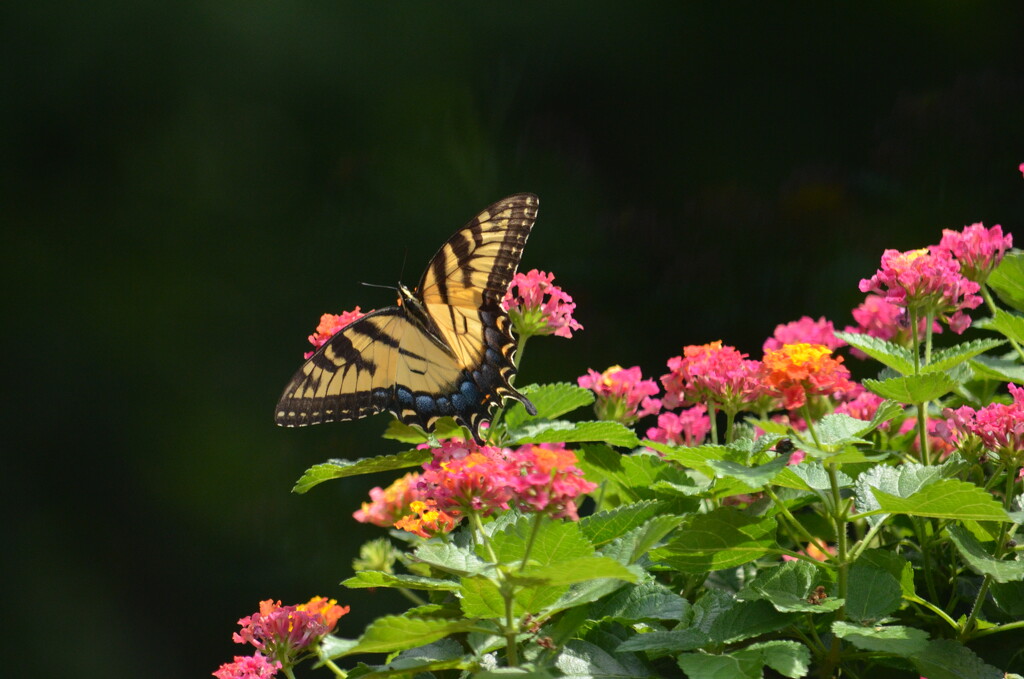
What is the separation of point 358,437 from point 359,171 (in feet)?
2.31

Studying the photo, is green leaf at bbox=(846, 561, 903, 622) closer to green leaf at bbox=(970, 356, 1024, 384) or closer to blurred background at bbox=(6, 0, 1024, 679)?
green leaf at bbox=(970, 356, 1024, 384)

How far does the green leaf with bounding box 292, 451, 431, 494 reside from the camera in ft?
3.26

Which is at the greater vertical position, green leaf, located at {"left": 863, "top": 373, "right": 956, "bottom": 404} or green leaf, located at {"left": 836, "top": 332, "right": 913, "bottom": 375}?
green leaf, located at {"left": 836, "top": 332, "right": 913, "bottom": 375}

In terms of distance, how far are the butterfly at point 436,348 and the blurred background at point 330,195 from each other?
89 centimetres

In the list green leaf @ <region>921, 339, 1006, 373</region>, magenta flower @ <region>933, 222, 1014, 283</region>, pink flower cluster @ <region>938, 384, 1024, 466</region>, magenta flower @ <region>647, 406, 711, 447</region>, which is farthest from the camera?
magenta flower @ <region>647, 406, 711, 447</region>

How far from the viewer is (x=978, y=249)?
1.14 m

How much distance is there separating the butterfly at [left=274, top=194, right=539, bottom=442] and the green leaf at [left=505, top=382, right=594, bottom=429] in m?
0.03

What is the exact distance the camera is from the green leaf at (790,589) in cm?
83

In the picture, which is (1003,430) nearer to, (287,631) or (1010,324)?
(1010,324)

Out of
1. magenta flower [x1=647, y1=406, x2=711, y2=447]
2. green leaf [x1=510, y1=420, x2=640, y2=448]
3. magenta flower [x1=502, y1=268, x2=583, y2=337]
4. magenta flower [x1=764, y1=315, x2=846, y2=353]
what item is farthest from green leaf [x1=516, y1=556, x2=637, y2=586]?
magenta flower [x1=764, y1=315, x2=846, y2=353]

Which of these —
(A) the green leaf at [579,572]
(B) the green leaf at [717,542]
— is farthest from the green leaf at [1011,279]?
(A) the green leaf at [579,572]

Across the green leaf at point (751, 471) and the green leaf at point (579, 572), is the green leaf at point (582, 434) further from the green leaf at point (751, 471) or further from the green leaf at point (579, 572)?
the green leaf at point (579, 572)

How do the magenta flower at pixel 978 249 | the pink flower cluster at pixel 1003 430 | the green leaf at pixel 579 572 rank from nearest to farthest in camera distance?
the green leaf at pixel 579 572 → the pink flower cluster at pixel 1003 430 → the magenta flower at pixel 978 249

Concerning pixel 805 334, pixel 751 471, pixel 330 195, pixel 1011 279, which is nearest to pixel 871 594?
pixel 751 471
